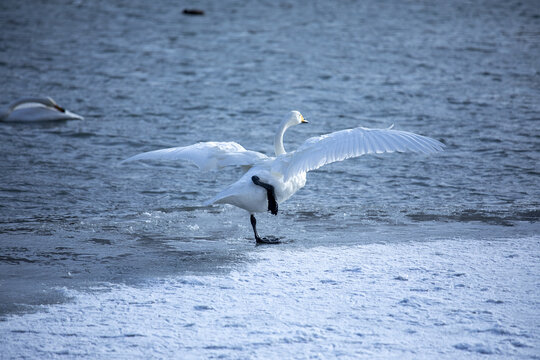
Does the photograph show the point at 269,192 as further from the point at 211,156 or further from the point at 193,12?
the point at 193,12

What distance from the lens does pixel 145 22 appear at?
24.1 metres

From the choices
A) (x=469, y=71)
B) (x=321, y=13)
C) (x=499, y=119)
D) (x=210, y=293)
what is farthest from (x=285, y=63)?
(x=210, y=293)

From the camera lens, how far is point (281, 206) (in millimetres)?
8312

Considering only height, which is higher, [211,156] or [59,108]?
[211,156]

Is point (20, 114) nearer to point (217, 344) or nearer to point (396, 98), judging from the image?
point (396, 98)

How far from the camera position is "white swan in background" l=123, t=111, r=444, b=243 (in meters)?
6.67

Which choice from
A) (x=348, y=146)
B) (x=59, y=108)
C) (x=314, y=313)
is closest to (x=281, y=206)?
(x=348, y=146)

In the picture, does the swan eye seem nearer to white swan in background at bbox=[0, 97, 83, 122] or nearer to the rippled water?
white swan in background at bbox=[0, 97, 83, 122]

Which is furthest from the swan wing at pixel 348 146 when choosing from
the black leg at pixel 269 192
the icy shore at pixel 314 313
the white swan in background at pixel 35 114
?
the white swan in background at pixel 35 114

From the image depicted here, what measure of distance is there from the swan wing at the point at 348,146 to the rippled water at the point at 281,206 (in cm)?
77

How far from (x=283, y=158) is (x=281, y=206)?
1.47 m

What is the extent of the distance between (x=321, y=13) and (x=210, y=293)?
73.0 ft

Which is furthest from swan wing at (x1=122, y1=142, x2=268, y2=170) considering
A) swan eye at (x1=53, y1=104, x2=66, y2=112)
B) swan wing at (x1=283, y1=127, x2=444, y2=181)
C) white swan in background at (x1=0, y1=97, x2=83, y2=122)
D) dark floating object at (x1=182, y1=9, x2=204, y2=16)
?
dark floating object at (x1=182, y1=9, x2=204, y2=16)

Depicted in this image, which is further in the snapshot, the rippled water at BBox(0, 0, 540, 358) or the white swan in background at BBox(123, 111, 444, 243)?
the white swan in background at BBox(123, 111, 444, 243)
